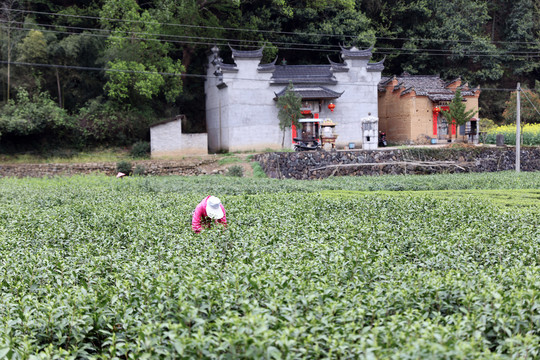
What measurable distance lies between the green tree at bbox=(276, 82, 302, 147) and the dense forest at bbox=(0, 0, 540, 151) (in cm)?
617

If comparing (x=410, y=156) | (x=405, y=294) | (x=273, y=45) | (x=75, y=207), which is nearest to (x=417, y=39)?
(x=273, y=45)

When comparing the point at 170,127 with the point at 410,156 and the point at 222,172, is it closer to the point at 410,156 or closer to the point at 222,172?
the point at 222,172

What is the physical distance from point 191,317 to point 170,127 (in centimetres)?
2766

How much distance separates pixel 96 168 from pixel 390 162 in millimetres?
16791

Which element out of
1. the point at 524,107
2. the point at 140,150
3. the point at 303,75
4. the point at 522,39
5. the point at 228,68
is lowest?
the point at 140,150

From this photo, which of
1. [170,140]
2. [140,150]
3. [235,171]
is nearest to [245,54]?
[170,140]

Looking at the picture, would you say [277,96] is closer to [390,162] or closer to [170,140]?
[170,140]

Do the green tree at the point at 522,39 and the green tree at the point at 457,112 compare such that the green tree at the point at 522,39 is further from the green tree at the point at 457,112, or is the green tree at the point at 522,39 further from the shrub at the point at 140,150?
the shrub at the point at 140,150

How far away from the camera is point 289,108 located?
30.2m

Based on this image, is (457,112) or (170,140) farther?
(457,112)

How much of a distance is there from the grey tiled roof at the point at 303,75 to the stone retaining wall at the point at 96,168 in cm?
765

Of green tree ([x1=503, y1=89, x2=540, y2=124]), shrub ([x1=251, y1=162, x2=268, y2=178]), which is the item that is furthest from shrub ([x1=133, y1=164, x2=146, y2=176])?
green tree ([x1=503, y1=89, x2=540, y2=124])

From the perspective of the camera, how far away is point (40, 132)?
30.5m

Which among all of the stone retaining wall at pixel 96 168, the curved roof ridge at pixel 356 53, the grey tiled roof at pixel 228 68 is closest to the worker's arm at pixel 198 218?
the stone retaining wall at pixel 96 168
